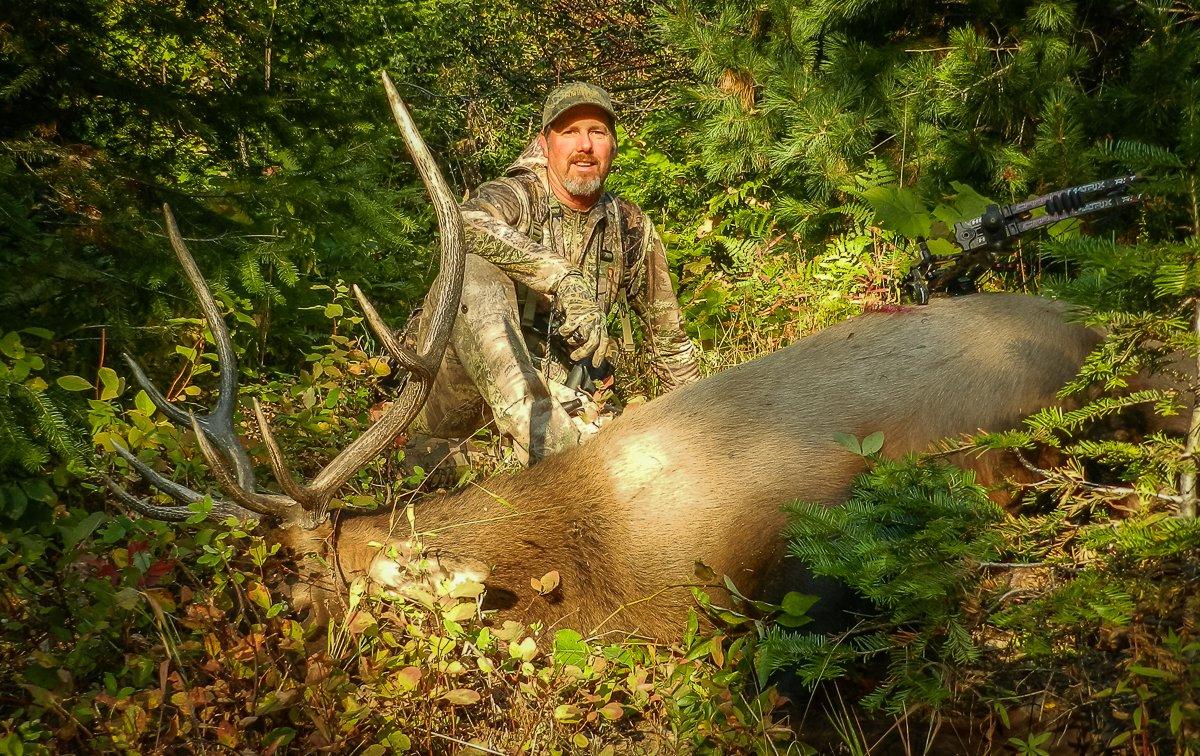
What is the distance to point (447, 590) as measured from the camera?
3.41 meters

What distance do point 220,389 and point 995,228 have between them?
3.38 metres

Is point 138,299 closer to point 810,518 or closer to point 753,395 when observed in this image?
point 753,395

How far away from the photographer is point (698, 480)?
Answer: 3.78 metres

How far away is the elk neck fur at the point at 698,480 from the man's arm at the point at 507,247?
98 centimetres

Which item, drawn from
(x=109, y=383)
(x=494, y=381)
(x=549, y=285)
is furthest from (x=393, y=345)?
(x=549, y=285)

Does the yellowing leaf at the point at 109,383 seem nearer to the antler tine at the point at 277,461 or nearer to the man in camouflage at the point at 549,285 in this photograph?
the antler tine at the point at 277,461

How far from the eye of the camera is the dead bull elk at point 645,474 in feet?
11.7

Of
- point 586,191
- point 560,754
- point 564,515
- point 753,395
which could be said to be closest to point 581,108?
point 586,191

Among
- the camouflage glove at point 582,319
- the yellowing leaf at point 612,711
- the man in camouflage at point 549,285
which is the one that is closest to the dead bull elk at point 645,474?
the yellowing leaf at point 612,711

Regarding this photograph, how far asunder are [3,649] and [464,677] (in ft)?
4.68

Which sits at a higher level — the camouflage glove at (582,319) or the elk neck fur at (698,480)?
the camouflage glove at (582,319)

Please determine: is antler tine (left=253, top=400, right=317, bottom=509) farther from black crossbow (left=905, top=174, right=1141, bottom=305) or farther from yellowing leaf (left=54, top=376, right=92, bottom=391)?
black crossbow (left=905, top=174, right=1141, bottom=305)

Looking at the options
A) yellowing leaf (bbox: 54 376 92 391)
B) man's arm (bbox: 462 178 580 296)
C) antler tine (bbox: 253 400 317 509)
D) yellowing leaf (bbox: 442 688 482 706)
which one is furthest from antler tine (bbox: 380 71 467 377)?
yellowing leaf (bbox: 54 376 92 391)

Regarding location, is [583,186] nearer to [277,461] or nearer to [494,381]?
[494,381]
